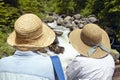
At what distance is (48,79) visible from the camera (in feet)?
6.52

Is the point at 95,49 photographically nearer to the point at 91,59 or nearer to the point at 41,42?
the point at 91,59

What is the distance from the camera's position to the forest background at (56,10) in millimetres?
9551

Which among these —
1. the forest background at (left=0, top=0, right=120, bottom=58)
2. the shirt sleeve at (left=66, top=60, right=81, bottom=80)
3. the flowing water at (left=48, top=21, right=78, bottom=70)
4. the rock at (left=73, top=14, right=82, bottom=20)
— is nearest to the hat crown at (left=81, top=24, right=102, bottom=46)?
the shirt sleeve at (left=66, top=60, right=81, bottom=80)

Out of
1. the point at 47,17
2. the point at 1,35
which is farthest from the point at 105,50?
the point at 47,17

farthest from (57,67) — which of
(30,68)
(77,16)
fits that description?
(77,16)

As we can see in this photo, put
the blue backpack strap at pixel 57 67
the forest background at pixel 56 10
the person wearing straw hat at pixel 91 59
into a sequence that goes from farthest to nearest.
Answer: the forest background at pixel 56 10, the person wearing straw hat at pixel 91 59, the blue backpack strap at pixel 57 67

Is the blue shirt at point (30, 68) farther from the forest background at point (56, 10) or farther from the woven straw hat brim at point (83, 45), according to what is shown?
the forest background at point (56, 10)

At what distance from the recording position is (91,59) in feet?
8.21

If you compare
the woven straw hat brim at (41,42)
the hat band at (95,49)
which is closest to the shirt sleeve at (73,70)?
the hat band at (95,49)

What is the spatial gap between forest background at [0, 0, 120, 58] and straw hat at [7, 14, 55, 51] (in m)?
5.99

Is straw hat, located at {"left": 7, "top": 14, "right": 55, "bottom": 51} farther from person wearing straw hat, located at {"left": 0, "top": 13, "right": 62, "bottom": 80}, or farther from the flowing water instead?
the flowing water

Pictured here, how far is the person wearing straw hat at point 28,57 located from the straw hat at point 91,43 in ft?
1.79

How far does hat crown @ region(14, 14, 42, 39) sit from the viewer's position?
200 centimetres

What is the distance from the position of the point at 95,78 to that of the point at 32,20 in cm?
69
